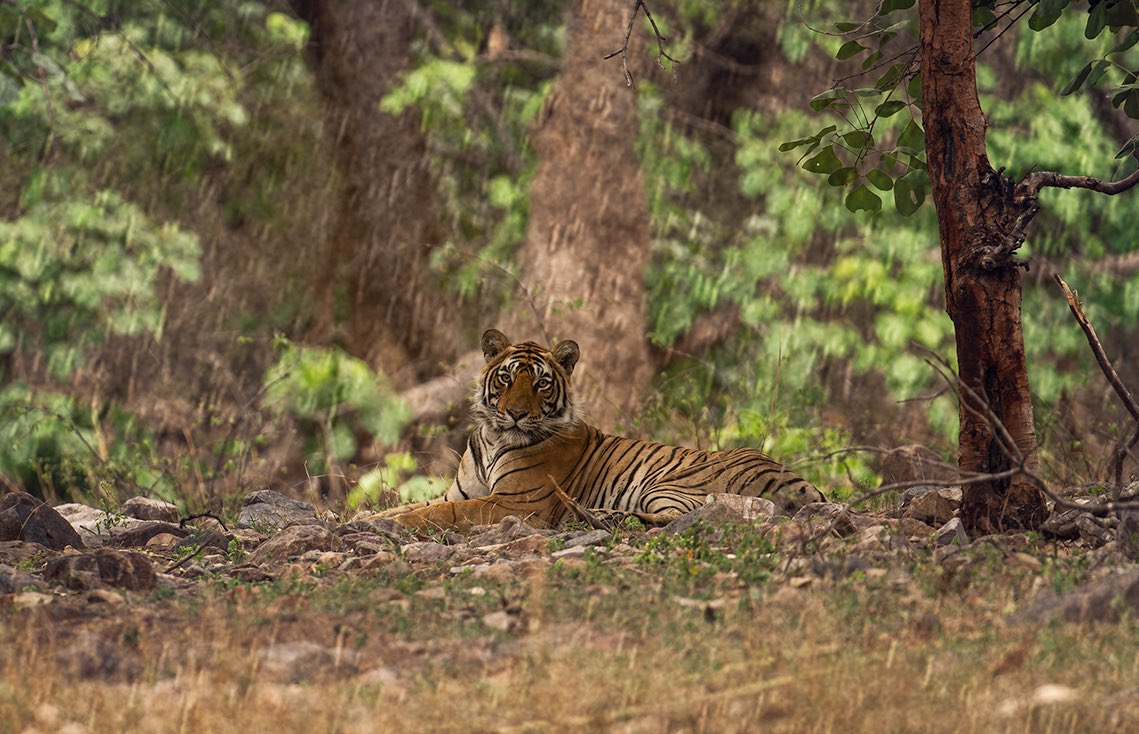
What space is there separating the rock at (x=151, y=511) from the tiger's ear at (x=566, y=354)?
2.21 m

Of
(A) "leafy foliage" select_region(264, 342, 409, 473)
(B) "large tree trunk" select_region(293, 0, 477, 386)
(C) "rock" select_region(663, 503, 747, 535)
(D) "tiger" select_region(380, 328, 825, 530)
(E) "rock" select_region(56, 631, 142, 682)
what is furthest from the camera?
(B) "large tree trunk" select_region(293, 0, 477, 386)

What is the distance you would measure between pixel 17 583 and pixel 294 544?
4.03 ft

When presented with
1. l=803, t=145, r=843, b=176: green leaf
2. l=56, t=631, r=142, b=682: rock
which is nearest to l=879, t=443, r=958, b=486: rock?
l=803, t=145, r=843, b=176: green leaf

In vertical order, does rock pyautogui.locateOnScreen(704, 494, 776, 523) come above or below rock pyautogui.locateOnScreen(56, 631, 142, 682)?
above

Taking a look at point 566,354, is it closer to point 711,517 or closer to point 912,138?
point 711,517

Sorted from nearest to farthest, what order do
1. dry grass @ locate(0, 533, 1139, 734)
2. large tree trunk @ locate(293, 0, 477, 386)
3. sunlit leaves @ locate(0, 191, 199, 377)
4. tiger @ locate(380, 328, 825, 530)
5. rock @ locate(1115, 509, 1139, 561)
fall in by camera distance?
dry grass @ locate(0, 533, 1139, 734), rock @ locate(1115, 509, 1139, 561), tiger @ locate(380, 328, 825, 530), sunlit leaves @ locate(0, 191, 199, 377), large tree trunk @ locate(293, 0, 477, 386)

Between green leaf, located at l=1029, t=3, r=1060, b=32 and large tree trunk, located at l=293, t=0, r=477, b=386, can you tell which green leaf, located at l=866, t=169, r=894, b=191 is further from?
large tree trunk, located at l=293, t=0, r=477, b=386

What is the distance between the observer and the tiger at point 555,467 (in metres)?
6.93

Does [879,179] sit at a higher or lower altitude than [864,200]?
higher

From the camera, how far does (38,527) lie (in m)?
6.10

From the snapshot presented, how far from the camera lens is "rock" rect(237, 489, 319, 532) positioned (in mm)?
6949

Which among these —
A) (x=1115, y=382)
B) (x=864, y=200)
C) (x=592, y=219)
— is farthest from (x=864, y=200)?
(x=592, y=219)

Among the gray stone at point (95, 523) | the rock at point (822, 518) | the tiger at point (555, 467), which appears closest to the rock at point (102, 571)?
the gray stone at point (95, 523)

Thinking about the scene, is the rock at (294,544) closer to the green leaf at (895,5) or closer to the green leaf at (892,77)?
the green leaf at (892,77)
